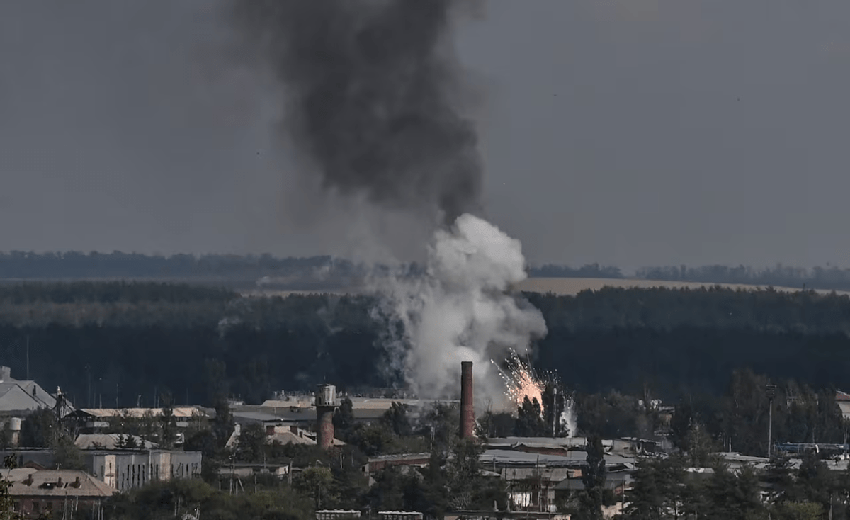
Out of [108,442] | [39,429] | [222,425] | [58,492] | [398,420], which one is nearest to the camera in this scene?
[58,492]

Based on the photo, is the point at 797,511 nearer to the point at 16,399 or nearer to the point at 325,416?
the point at 325,416

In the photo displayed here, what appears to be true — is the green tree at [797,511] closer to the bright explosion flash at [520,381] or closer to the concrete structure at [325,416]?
the concrete structure at [325,416]

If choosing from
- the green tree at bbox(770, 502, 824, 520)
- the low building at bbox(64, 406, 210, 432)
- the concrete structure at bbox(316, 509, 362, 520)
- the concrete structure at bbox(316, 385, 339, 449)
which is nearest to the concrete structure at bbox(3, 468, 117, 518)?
the concrete structure at bbox(316, 509, 362, 520)

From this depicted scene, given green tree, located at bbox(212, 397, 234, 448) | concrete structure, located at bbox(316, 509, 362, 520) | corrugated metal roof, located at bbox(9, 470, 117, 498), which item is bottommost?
concrete structure, located at bbox(316, 509, 362, 520)

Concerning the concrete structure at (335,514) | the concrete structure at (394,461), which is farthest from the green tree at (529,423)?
the concrete structure at (335,514)

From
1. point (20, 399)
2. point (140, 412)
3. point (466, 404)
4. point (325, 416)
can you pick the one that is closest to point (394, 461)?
point (466, 404)

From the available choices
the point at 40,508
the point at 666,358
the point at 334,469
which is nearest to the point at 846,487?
the point at 334,469

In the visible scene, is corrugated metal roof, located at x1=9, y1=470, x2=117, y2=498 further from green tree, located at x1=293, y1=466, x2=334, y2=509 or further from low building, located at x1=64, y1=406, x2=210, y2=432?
low building, located at x1=64, y1=406, x2=210, y2=432
